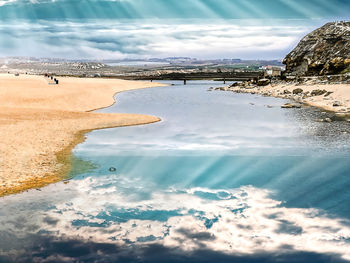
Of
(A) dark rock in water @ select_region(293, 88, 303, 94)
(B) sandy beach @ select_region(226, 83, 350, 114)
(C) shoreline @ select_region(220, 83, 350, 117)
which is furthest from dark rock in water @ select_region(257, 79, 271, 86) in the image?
(A) dark rock in water @ select_region(293, 88, 303, 94)

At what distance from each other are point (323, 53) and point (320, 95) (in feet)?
87.6

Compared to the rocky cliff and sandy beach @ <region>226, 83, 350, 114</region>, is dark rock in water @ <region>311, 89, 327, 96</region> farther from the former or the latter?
the rocky cliff

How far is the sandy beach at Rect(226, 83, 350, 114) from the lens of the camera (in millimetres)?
41709

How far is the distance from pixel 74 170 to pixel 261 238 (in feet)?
29.3

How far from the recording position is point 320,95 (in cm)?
5194

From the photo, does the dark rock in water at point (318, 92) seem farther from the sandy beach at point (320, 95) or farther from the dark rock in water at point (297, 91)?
the dark rock in water at point (297, 91)

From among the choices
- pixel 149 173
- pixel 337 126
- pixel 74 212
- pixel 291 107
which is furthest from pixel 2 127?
pixel 291 107

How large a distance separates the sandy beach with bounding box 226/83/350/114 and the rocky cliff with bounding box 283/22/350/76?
8.08m

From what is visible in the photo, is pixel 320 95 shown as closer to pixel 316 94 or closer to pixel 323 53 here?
pixel 316 94

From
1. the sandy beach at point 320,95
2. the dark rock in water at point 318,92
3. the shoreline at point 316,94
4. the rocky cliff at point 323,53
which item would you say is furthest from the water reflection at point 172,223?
the rocky cliff at point 323,53

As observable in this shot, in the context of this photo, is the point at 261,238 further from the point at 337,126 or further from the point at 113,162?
the point at 337,126

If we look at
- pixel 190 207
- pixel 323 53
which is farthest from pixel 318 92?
pixel 190 207

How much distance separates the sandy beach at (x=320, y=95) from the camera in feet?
137

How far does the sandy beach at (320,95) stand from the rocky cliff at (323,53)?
26.5ft
